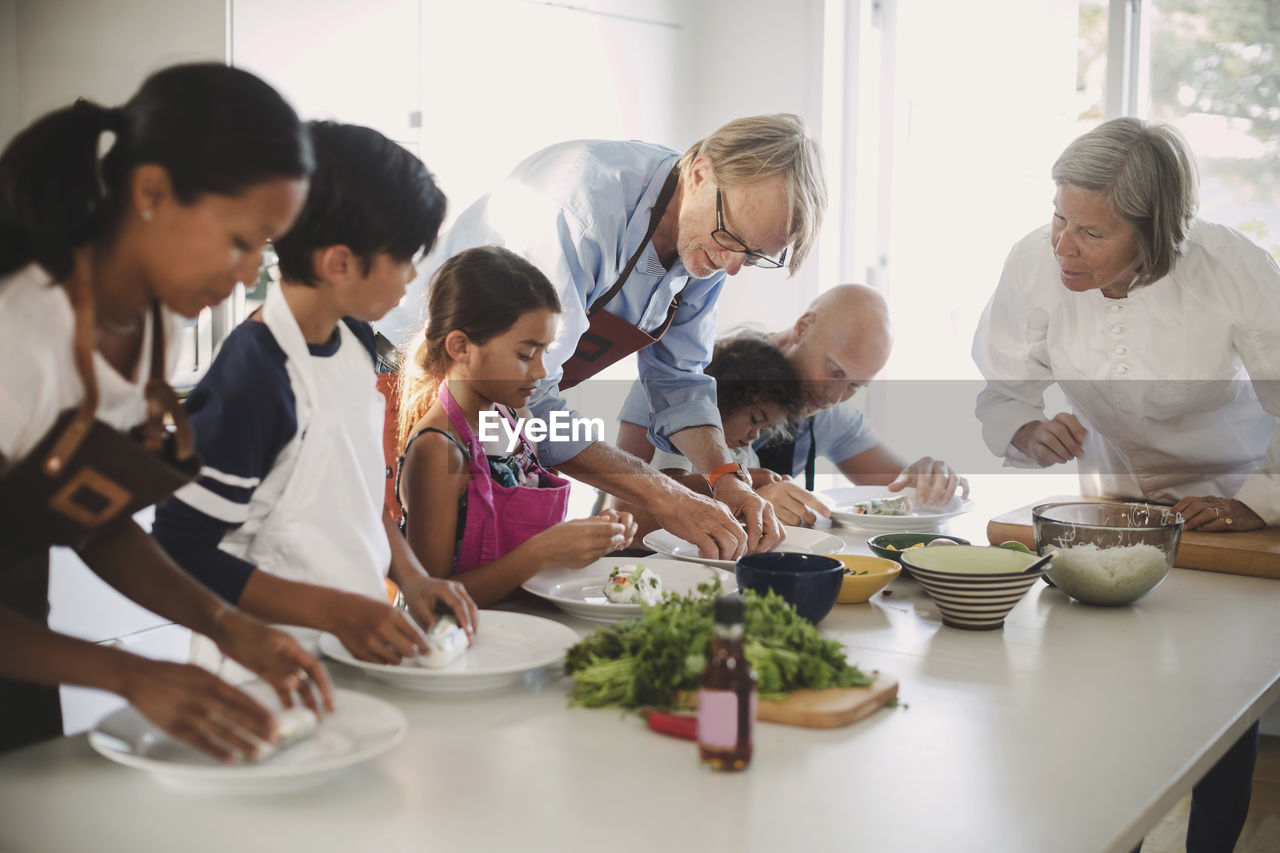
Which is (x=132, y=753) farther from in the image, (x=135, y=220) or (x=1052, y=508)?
(x=1052, y=508)

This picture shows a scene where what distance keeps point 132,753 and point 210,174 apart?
1.66ft

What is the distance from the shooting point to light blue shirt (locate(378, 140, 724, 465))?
206 centimetres

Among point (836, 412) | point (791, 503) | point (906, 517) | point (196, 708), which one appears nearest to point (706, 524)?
point (791, 503)

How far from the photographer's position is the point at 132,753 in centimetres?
98

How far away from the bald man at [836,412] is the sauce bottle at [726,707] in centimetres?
133

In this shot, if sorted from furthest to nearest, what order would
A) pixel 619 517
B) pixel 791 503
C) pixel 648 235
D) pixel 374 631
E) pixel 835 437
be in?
pixel 835 437
pixel 791 503
pixel 648 235
pixel 619 517
pixel 374 631

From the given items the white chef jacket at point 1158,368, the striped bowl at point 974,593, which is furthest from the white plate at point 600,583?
the white chef jacket at point 1158,368

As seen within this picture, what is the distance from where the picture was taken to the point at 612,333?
92.0 inches

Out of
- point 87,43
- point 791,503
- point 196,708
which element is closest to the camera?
point 196,708

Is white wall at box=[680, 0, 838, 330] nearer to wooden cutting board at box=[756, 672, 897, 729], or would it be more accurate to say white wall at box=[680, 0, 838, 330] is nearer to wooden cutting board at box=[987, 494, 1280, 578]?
wooden cutting board at box=[987, 494, 1280, 578]

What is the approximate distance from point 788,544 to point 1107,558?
0.59 meters

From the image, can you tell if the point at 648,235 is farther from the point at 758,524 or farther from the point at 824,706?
the point at 824,706

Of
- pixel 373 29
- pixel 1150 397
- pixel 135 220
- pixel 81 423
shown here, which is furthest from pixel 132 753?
pixel 373 29

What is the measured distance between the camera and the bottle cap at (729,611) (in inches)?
37.6
